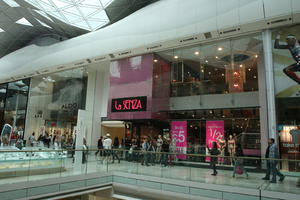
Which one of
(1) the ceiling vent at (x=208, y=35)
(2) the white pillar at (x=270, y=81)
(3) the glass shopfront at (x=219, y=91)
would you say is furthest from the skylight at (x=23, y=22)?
(2) the white pillar at (x=270, y=81)

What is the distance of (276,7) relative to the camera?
543 inches

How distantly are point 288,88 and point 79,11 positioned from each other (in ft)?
62.5

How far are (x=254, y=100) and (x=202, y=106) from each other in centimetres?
357

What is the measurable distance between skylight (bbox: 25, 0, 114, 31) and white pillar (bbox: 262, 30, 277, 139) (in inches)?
523

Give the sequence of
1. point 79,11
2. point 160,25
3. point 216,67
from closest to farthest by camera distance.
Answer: point 216,67
point 160,25
point 79,11

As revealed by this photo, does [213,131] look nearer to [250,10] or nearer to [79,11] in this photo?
[250,10]

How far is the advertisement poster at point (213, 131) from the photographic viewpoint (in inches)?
691

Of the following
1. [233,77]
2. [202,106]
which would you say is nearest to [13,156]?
[202,106]

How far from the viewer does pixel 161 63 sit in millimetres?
20094

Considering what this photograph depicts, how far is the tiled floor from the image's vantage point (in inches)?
342

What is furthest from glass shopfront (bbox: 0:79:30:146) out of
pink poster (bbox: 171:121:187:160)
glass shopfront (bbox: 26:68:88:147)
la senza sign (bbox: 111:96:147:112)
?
pink poster (bbox: 171:121:187:160)

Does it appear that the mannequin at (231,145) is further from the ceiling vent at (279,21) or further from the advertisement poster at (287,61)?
the ceiling vent at (279,21)

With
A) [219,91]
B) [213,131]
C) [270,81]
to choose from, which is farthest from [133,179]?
[270,81]

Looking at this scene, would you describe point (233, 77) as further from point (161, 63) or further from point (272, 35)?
point (161, 63)
